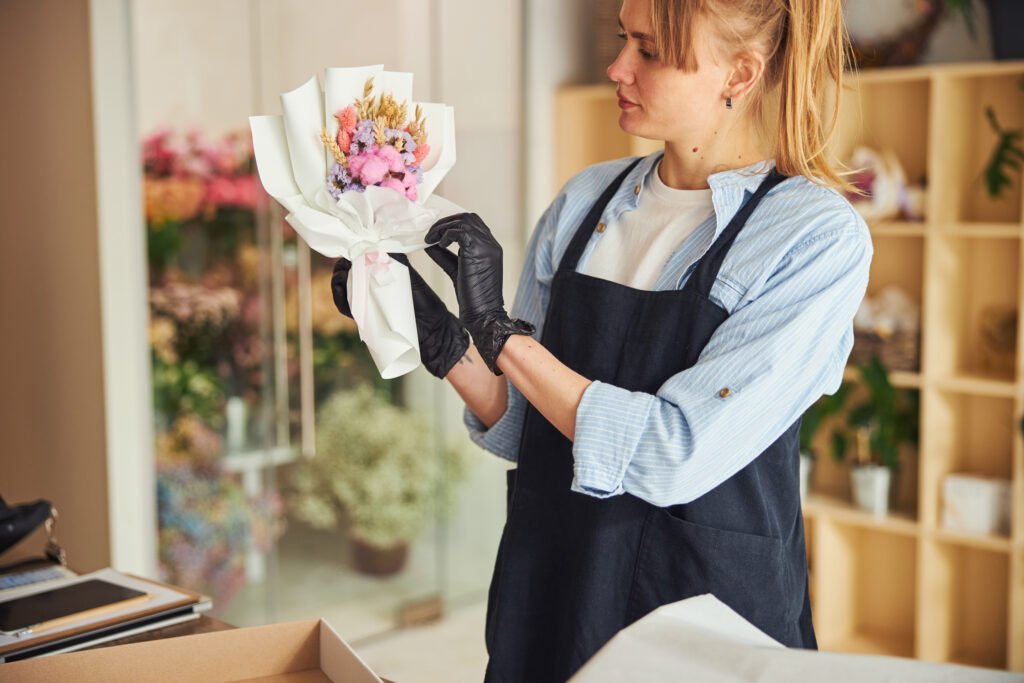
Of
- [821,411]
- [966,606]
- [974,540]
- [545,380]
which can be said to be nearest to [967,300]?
[821,411]

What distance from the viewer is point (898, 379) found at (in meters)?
3.11

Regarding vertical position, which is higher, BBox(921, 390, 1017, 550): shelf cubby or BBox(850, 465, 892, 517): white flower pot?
BBox(921, 390, 1017, 550): shelf cubby

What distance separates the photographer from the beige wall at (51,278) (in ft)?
8.42

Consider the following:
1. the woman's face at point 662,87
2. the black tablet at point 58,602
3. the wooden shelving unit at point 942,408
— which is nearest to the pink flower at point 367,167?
the woman's face at point 662,87

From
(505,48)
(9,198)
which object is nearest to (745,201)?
(9,198)

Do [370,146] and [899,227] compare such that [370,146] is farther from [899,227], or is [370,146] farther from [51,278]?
[899,227]

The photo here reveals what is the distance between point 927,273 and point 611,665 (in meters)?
2.65

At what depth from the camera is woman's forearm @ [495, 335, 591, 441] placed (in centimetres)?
125

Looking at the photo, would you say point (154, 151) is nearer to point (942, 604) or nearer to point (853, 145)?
point (853, 145)

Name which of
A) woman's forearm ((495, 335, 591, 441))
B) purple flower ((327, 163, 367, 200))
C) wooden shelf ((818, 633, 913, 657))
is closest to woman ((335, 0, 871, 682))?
woman's forearm ((495, 335, 591, 441))

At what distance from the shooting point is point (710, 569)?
1296 millimetres

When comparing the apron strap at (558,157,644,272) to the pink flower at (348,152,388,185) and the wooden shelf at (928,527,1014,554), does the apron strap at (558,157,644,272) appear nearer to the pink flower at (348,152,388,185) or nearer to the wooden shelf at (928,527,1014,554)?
the pink flower at (348,152,388,185)

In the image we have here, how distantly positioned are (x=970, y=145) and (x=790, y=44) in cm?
201

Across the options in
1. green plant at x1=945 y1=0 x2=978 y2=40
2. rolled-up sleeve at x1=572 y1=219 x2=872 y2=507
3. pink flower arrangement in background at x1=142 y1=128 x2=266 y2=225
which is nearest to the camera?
rolled-up sleeve at x1=572 y1=219 x2=872 y2=507
